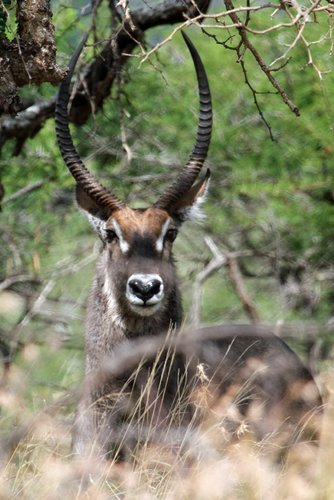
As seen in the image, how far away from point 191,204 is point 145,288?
1.31 metres

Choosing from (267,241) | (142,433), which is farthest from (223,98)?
(142,433)

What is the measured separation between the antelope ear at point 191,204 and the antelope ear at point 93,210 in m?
0.52

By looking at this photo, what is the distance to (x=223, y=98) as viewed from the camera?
12.0 metres

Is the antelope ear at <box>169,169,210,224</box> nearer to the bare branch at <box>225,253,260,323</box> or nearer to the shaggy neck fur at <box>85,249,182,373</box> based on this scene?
the shaggy neck fur at <box>85,249,182,373</box>

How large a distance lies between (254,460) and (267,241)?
7.06m

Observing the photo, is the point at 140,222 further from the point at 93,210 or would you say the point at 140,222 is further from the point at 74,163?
the point at 74,163

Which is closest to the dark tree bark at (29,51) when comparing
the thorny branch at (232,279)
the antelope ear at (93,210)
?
the antelope ear at (93,210)

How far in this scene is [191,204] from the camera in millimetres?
7914

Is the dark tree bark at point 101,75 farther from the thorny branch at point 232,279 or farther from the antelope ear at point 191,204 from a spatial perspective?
the thorny branch at point 232,279

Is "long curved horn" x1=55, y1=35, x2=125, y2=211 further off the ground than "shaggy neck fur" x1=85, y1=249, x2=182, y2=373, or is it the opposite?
"long curved horn" x1=55, y1=35, x2=125, y2=211

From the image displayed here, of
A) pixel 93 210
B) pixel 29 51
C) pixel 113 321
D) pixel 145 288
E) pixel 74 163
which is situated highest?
pixel 29 51

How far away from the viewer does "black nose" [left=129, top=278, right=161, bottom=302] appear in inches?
268

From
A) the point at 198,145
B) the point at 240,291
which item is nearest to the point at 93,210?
the point at 198,145

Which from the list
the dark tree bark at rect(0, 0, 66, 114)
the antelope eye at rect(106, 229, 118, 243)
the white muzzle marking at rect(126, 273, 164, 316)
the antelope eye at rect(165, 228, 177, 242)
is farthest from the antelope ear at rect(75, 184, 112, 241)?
the dark tree bark at rect(0, 0, 66, 114)
